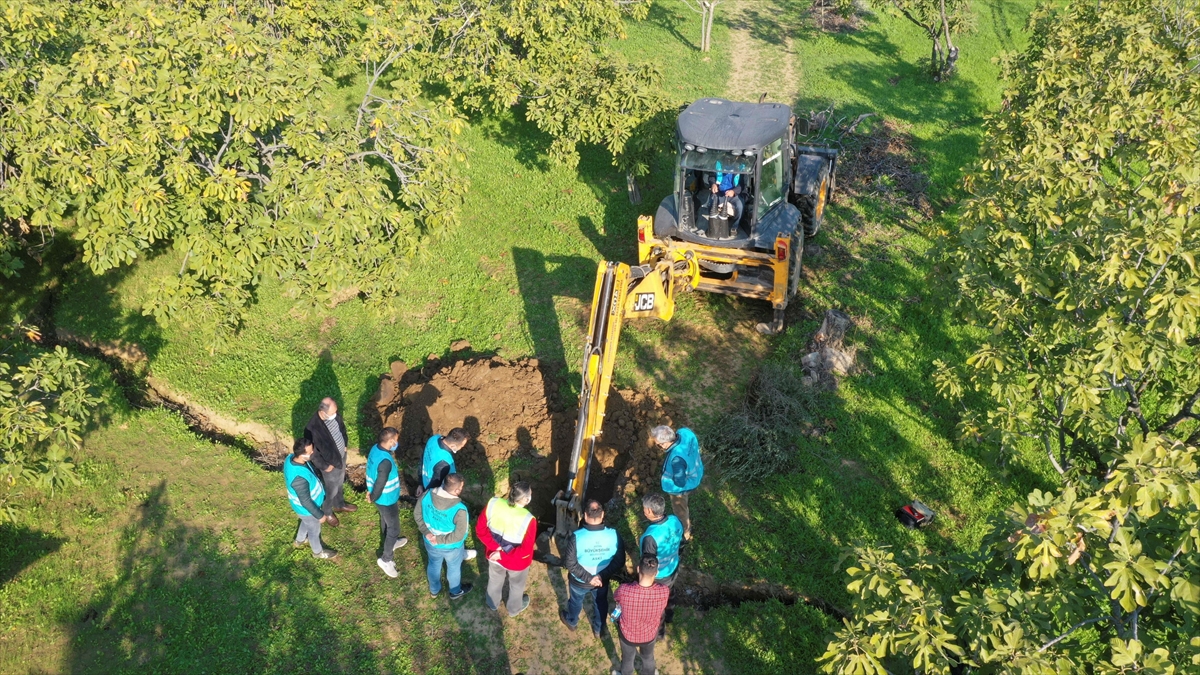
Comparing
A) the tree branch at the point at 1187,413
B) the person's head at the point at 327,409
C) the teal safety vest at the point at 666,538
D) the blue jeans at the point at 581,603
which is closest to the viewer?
the tree branch at the point at 1187,413

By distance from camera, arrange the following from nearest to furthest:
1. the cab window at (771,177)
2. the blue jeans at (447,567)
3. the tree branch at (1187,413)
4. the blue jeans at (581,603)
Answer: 1. the tree branch at (1187,413)
2. the blue jeans at (581,603)
3. the blue jeans at (447,567)
4. the cab window at (771,177)

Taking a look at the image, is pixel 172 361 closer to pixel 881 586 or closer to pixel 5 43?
pixel 5 43

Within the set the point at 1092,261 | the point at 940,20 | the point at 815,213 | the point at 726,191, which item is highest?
the point at 1092,261

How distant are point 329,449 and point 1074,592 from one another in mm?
6904

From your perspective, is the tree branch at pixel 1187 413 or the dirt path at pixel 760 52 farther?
the dirt path at pixel 760 52

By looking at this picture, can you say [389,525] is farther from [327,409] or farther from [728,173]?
[728,173]

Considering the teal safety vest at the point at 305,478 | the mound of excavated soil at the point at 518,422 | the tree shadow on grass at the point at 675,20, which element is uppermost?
the teal safety vest at the point at 305,478

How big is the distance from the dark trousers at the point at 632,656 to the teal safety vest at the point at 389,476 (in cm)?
280

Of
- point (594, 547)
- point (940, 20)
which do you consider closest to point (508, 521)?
point (594, 547)

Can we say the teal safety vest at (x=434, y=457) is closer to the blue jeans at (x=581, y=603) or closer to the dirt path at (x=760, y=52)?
the blue jeans at (x=581, y=603)

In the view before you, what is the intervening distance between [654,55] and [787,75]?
3575 mm

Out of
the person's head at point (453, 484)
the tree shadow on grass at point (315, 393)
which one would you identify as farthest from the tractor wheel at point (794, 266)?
the tree shadow on grass at point (315, 393)

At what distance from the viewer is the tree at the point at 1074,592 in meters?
4.31

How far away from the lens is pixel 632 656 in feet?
23.4
